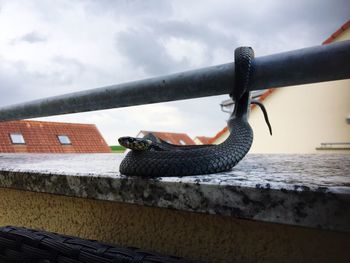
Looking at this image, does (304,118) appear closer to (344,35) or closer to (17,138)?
(344,35)

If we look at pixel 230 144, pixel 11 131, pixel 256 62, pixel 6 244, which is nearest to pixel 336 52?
pixel 256 62

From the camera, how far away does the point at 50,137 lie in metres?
11.2

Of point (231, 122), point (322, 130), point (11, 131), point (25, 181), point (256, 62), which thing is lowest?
point (25, 181)

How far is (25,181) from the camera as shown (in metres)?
0.67

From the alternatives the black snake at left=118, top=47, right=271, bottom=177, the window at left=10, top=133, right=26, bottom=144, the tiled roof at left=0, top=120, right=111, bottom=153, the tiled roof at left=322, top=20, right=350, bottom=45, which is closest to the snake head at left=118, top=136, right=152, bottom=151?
the black snake at left=118, top=47, right=271, bottom=177

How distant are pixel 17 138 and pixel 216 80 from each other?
36.0 ft

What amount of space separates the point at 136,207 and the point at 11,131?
1111cm

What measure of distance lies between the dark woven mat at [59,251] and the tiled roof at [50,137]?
10242 mm

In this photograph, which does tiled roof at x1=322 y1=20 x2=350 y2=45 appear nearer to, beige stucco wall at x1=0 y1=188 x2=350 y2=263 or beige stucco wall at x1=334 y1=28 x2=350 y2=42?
beige stucco wall at x1=334 y1=28 x2=350 y2=42

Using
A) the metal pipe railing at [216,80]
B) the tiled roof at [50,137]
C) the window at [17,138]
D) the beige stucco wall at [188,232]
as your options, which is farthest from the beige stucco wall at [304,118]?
the window at [17,138]

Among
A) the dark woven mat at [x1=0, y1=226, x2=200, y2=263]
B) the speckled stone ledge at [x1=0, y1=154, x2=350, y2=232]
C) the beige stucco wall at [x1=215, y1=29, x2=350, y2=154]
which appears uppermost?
the beige stucco wall at [x1=215, y1=29, x2=350, y2=154]

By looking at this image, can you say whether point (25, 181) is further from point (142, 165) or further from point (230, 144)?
point (230, 144)

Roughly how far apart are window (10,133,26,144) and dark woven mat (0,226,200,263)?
10.7 m

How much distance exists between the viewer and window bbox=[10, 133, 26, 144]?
32.7 feet
